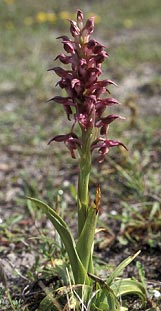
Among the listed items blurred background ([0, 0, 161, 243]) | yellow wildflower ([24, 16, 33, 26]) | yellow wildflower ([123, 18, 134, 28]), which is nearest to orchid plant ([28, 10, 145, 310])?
blurred background ([0, 0, 161, 243])

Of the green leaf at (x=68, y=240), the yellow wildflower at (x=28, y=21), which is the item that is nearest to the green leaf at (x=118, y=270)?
the green leaf at (x=68, y=240)

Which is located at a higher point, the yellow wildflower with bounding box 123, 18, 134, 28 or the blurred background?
the yellow wildflower with bounding box 123, 18, 134, 28

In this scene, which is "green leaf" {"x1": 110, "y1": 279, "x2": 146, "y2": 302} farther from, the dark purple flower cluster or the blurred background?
the dark purple flower cluster

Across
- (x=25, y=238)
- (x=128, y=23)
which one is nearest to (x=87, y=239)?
(x=25, y=238)

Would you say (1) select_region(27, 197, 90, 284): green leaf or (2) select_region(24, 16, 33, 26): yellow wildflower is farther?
(2) select_region(24, 16, 33, 26): yellow wildflower

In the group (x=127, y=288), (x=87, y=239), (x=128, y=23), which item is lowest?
(x=127, y=288)

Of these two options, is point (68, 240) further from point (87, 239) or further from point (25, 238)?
point (25, 238)

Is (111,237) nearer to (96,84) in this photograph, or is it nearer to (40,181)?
(40,181)
